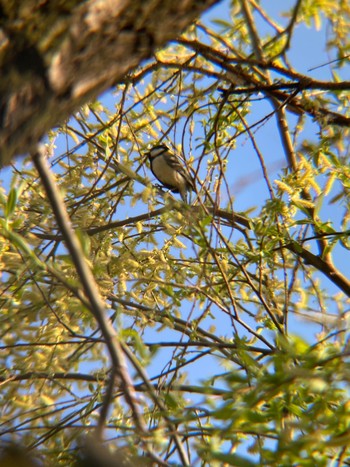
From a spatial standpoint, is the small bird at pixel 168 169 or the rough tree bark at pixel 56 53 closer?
the rough tree bark at pixel 56 53

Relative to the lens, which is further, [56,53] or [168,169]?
[168,169]

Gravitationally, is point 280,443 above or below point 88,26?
below

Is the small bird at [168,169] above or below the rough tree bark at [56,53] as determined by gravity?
above

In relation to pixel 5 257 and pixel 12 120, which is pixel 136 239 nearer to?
pixel 5 257

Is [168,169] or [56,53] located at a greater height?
[168,169]

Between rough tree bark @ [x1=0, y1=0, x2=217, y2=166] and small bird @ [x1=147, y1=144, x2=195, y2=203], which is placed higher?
small bird @ [x1=147, y1=144, x2=195, y2=203]

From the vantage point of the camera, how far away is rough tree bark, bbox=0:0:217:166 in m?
0.92

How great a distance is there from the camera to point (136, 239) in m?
3.04

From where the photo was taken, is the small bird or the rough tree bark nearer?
the rough tree bark

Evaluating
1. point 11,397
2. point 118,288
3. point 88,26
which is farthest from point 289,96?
point 11,397

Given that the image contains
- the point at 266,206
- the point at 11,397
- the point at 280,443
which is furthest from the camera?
the point at 11,397

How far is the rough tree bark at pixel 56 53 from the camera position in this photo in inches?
36.0

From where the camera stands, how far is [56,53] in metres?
0.93

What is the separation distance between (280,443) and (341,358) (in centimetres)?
21
